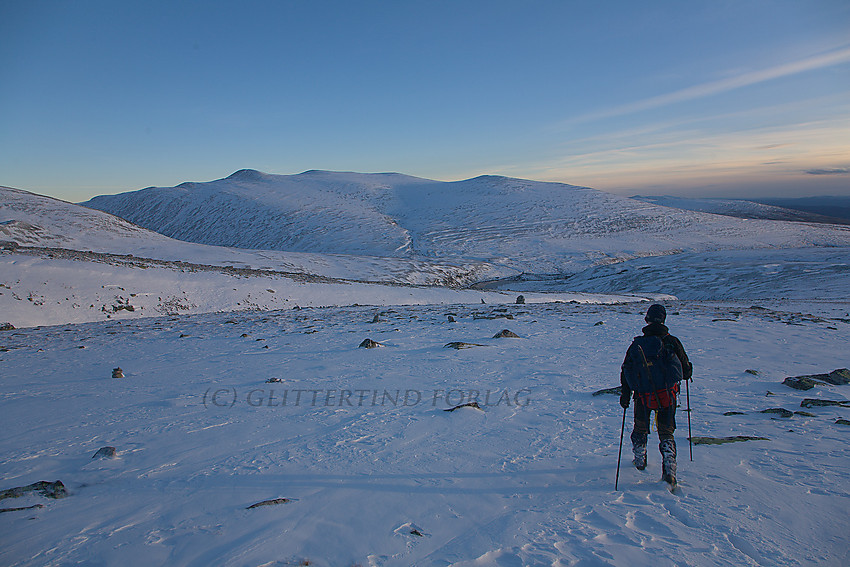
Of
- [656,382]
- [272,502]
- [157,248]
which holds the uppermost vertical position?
[157,248]

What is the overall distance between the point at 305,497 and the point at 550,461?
122 inches

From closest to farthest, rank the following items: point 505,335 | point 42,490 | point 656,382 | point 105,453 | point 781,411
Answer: point 42,490 → point 656,382 → point 105,453 → point 781,411 → point 505,335

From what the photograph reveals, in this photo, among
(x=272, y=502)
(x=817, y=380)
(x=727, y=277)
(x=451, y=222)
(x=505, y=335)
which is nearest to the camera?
(x=272, y=502)

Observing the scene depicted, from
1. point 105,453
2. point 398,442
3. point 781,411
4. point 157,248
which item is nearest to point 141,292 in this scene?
point 105,453

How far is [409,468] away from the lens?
19.6 feet

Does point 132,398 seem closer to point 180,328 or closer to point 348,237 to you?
point 180,328

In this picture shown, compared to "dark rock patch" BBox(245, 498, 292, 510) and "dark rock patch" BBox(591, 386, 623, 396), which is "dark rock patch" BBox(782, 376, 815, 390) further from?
"dark rock patch" BBox(245, 498, 292, 510)

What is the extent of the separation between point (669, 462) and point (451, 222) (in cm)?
9865

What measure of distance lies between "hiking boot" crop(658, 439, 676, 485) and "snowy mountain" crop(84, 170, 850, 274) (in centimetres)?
6665

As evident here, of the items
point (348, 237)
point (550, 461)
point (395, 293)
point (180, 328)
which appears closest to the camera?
point (550, 461)

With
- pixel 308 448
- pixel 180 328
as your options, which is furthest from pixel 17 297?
pixel 308 448

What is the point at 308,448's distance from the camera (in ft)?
21.8

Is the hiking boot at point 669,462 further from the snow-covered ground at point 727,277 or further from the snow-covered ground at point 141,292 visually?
the snow-covered ground at point 727,277

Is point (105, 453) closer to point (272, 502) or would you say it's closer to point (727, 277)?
point (272, 502)
